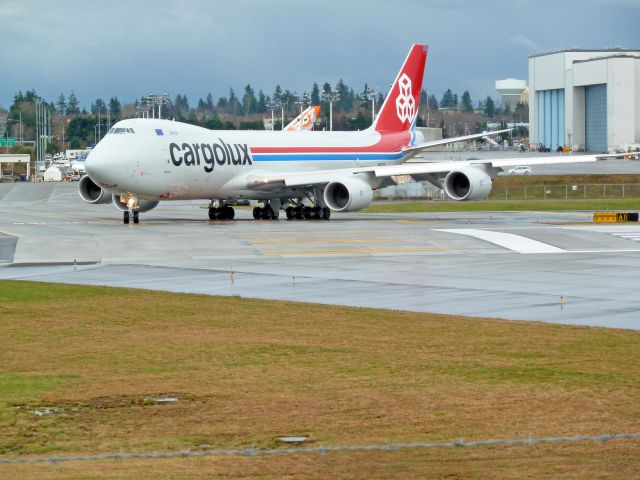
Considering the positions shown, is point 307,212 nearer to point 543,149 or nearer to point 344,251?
point 344,251

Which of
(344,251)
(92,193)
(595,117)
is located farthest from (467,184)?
(595,117)

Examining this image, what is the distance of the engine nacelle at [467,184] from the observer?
5481cm

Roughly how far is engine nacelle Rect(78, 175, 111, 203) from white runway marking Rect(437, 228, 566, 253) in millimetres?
19180

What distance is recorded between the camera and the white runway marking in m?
40.6

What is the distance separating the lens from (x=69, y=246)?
137 ft

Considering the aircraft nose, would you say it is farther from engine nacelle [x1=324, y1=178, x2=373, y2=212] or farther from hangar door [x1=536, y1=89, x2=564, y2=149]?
hangar door [x1=536, y1=89, x2=564, y2=149]

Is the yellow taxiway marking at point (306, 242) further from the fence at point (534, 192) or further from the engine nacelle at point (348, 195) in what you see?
the fence at point (534, 192)

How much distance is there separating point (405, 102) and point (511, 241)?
2506 cm

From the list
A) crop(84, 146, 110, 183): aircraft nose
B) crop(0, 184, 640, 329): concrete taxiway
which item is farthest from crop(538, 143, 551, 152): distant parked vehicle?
crop(84, 146, 110, 183): aircraft nose

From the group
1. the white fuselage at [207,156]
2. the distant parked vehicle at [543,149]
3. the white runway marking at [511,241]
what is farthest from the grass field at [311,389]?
the distant parked vehicle at [543,149]

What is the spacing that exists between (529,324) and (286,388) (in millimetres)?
7698

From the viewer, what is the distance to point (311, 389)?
17.0 m

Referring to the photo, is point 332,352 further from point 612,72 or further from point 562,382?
point 612,72

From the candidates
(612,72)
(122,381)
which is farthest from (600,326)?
(612,72)
